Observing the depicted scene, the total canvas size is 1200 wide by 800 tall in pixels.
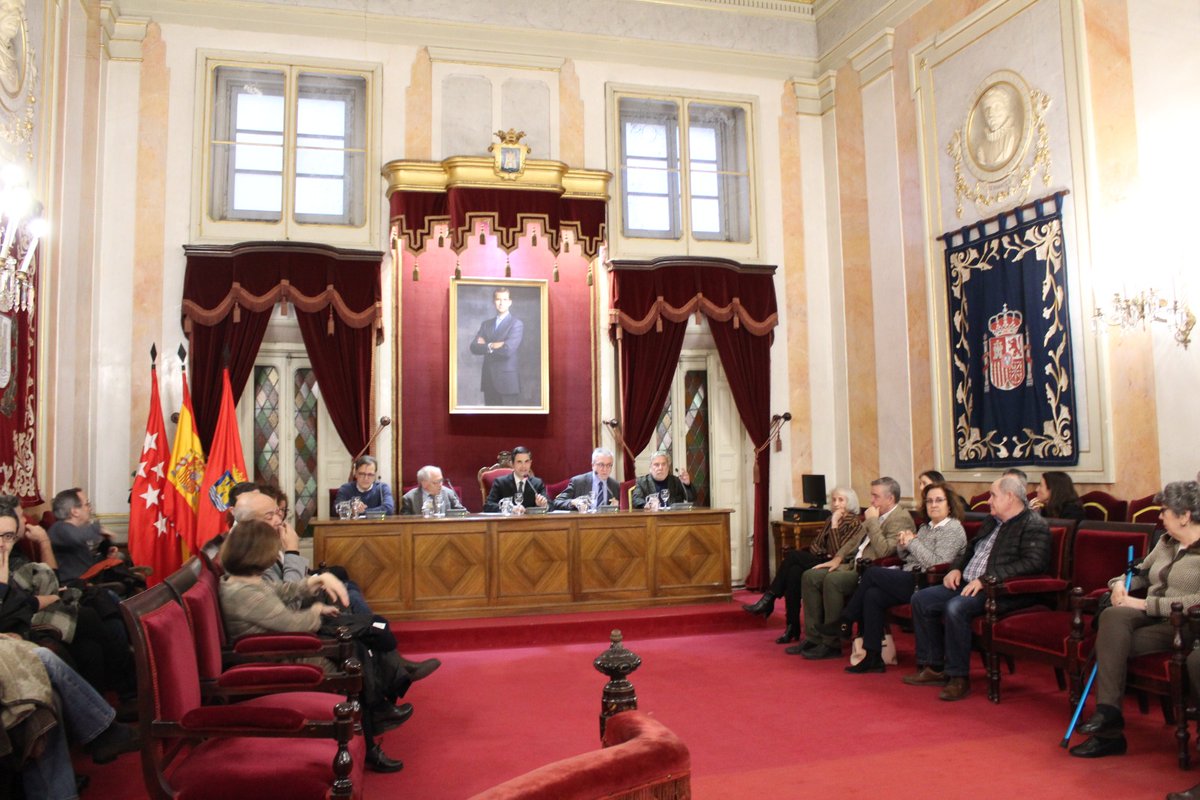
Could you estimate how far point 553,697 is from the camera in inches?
219

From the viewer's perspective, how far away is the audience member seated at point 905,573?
6.11 m

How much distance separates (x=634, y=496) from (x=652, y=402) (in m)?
1.40

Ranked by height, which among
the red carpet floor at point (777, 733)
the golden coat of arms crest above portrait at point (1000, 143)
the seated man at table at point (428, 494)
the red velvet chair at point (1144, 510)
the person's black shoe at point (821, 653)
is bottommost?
the red carpet floor at point (777, 733)

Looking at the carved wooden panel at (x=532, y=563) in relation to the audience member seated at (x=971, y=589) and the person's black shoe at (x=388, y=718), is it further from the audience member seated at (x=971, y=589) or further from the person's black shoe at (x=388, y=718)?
the audience member seated at (x=971, y=589)

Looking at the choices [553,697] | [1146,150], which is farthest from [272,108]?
[1146,150]

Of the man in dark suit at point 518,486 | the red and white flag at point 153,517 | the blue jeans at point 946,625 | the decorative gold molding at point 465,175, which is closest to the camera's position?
the blue jeans at point 946,625

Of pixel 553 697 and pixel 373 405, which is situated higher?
pixel 373 405

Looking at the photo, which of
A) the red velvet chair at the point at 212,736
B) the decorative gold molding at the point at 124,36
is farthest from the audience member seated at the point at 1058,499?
the decorative gold molding at the point at 124,36

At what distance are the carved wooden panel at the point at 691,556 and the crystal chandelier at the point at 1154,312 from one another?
3422 millimetres

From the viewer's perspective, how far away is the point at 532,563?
764 centimetres

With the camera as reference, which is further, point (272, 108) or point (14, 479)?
point (272, 108)

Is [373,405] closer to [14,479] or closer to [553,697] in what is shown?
[14,479]

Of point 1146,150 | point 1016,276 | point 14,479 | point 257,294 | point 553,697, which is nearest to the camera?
point 553,697

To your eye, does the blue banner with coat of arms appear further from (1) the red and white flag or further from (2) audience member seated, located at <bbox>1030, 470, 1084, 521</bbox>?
(1) the red and white flag
